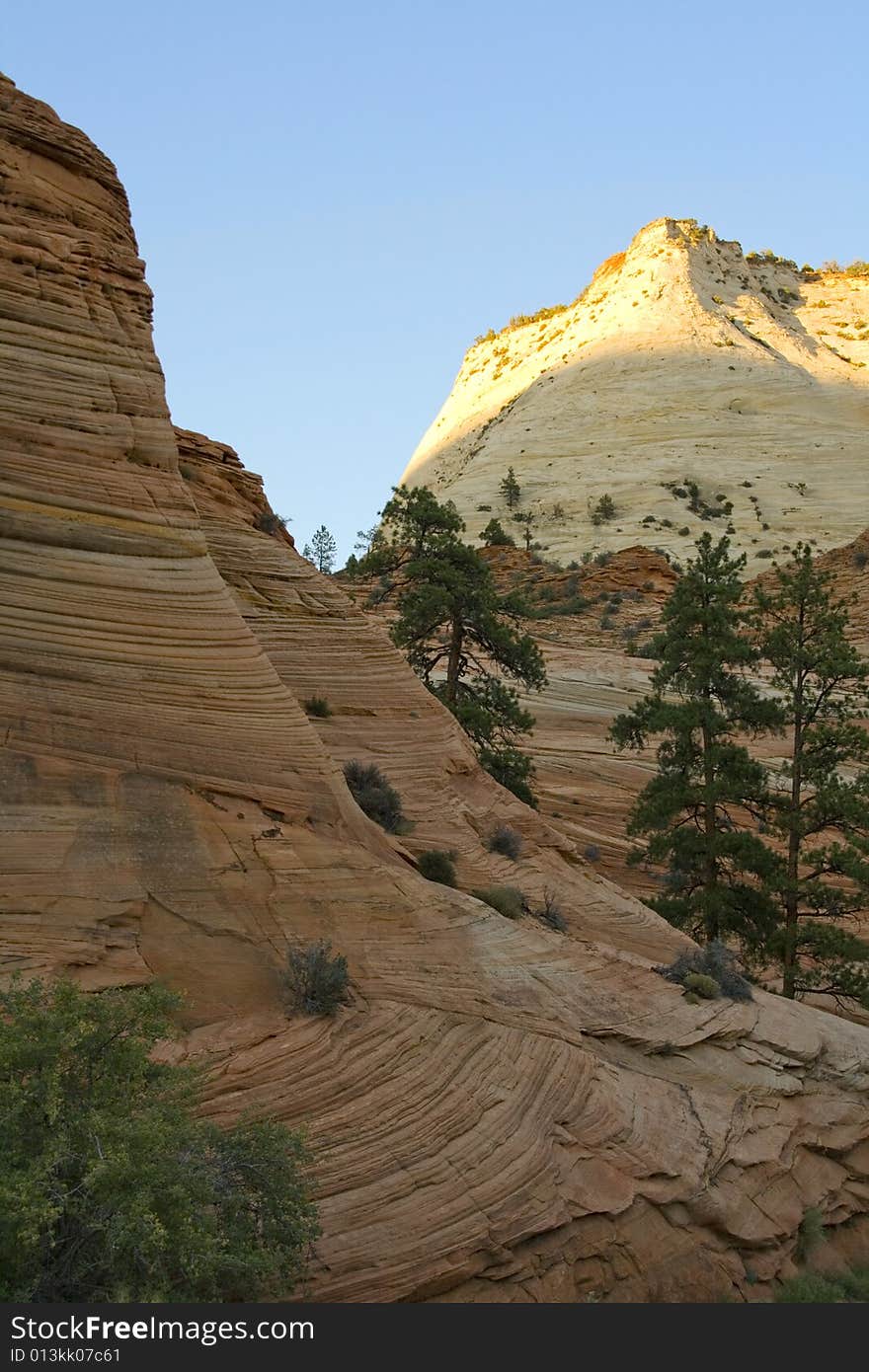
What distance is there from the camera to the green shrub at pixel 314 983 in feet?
33.0

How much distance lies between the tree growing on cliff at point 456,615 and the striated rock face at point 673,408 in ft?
110

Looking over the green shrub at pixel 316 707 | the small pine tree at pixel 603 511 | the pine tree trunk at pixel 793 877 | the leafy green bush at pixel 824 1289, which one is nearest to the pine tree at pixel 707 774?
the pine tree trunk at pixel 793 877

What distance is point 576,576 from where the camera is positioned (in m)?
49.1

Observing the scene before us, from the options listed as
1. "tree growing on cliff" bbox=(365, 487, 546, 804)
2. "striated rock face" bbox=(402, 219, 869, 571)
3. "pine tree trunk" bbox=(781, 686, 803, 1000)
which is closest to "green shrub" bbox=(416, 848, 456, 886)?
"tree growing on cliff" bbox=(365, 487, 546, 804)

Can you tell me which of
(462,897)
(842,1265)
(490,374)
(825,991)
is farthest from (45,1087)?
(490,374)

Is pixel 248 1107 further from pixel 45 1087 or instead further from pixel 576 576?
pixel 576 576

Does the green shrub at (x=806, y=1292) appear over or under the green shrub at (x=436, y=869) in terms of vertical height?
under

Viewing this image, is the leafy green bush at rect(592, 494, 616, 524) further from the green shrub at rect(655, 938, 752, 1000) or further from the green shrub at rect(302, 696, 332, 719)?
the green shrub at rect(655, 938, 752, 1000)

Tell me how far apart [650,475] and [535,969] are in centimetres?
5965

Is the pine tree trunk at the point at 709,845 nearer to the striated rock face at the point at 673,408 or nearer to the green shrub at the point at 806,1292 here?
the green shrub at the point at 806,1292

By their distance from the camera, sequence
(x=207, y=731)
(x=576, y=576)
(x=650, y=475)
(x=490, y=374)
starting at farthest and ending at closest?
(x=490, y=374)
(x=650, y=475)
(x=576, y=576)
(x=207, y=731)

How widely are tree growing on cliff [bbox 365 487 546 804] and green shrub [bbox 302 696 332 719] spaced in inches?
242

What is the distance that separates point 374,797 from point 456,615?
9.71m

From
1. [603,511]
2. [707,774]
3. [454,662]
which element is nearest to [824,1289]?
[707,774]
